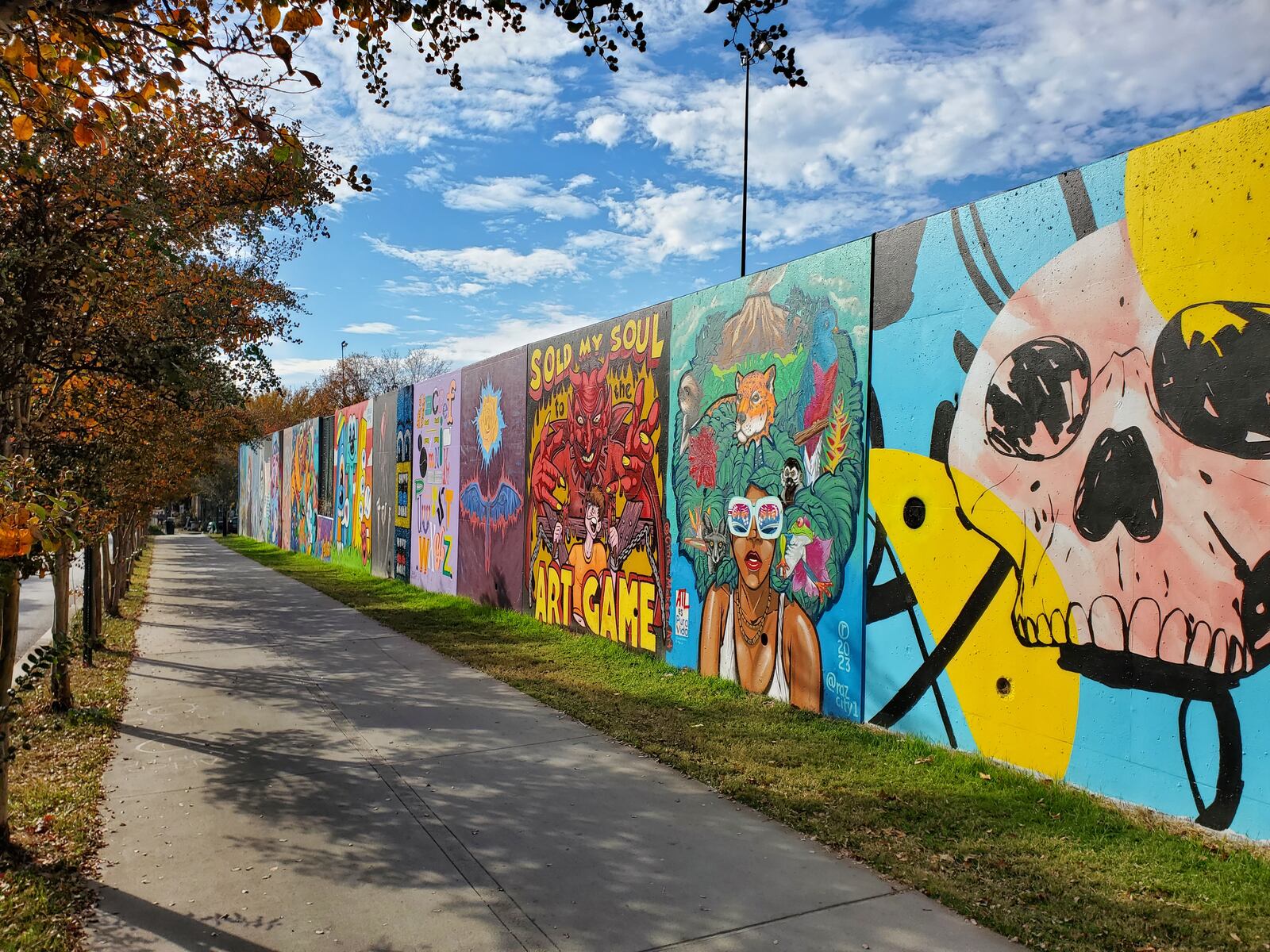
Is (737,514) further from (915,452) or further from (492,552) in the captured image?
(492,552)

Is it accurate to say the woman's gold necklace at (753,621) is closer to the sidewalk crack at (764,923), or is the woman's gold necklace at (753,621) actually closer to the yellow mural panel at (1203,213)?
the sidewalk crack at (764,923)

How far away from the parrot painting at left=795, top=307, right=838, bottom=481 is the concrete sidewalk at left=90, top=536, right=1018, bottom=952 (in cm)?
290

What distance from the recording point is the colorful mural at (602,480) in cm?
949

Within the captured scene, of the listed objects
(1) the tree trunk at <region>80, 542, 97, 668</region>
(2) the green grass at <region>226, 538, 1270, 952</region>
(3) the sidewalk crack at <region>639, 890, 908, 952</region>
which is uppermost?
(1) the tree trunk at <region>80, 542, 97, 668</region>

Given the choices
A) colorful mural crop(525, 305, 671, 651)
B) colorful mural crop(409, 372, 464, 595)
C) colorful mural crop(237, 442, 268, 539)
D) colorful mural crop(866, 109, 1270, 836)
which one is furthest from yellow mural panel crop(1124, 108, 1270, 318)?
colorful mural crop(237, 442, 268, 539)

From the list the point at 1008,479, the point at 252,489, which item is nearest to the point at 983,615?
the point at 1008,479

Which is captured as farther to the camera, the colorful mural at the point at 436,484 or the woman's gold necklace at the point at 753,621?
the colorful mural at the point at 436,484

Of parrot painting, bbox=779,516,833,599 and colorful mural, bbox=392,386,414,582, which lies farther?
colorful mural, bbox=392,386,414,582

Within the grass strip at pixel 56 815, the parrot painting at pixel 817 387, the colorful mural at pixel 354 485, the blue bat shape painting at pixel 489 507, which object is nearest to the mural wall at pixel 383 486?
the colorful mural at pixel 354 485

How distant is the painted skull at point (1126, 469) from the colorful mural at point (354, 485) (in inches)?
686

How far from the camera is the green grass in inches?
144

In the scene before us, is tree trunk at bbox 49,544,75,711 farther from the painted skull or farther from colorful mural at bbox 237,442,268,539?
colorful mural at bbox 237,442,268,539

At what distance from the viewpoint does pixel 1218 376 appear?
14.9 feet

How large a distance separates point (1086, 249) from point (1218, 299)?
856 millimetres
